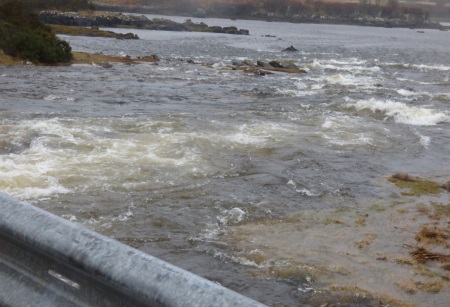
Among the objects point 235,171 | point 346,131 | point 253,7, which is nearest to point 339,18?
point 253,7

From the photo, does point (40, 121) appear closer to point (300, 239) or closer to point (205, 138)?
point (205, 138)

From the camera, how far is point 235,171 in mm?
11156

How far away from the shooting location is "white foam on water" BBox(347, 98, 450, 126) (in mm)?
18859

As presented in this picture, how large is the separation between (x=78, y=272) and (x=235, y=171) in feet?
30.1

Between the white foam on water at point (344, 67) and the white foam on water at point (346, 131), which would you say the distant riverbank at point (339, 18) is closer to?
the white foam on water at point (344, 67)

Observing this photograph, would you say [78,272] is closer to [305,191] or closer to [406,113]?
[305,191]

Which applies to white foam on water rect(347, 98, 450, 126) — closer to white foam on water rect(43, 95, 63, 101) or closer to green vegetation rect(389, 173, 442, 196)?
green vegetation rect(389, 173, 442, 196)

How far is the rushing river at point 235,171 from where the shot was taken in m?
7.15

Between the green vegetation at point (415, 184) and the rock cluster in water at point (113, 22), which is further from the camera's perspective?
the rock cluster in water at point (113, 22)

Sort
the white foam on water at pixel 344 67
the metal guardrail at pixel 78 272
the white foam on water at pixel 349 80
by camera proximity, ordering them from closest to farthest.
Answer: the metal guardrail at pixel 78 272 → the white foam on water at pixel 349 80 → the white foam on water at pixel 344 67

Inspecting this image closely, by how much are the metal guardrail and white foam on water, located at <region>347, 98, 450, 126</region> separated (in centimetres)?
1762

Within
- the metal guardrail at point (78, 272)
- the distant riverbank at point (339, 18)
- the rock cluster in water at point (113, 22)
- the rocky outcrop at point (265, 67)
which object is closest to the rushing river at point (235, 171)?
the metal guardrail at point (78, 272)

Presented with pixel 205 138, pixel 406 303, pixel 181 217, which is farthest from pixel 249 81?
pixel 406 303

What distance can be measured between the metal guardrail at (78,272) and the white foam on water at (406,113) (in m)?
17.6
